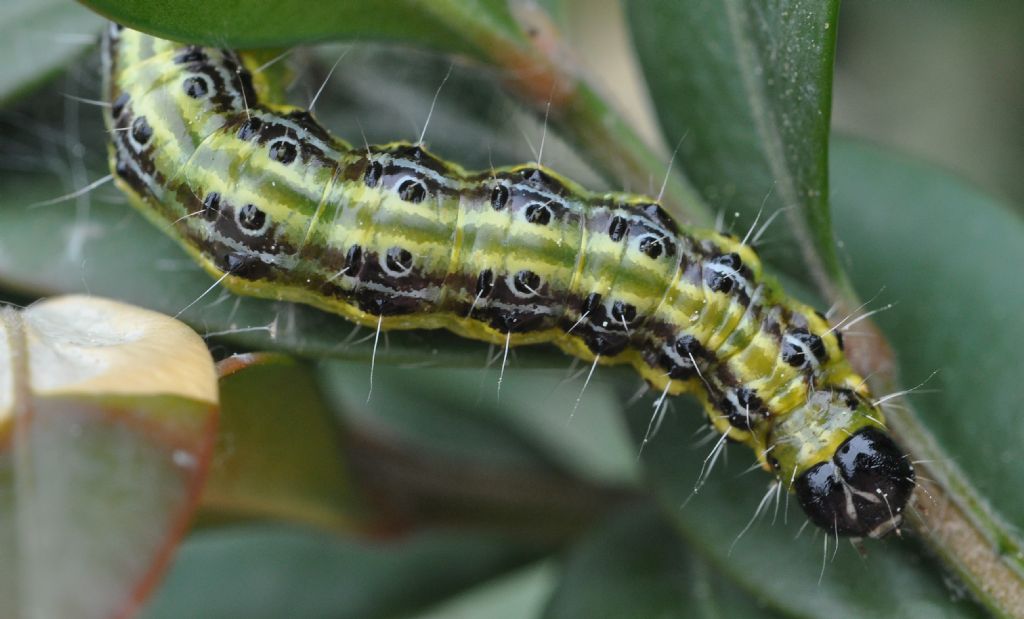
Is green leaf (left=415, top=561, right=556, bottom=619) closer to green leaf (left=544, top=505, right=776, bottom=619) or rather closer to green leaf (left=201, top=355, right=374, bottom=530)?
green leaf (left=544, top=505, right=776, bottom=619)

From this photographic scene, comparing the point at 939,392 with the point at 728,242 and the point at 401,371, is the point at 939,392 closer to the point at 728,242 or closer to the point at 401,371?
the point at 728,242

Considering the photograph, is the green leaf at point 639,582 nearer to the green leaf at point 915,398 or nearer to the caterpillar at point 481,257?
the green leaf at point 915,398

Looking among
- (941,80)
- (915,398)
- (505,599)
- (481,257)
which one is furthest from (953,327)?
(941,80)

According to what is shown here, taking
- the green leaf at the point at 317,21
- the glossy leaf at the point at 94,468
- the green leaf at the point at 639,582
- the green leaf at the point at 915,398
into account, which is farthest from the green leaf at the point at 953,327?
the glossy leaf at the point at 94,468

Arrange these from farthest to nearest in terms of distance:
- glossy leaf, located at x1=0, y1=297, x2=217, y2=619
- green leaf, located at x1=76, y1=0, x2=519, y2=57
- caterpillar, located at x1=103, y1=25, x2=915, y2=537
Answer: caterpillar, located at x1=103, y1=25, x2=915, y2=537 < green leaf, located at x1=76, y1=0, x2=519, y2=57 < glossy leaf, located at x1=0, y1=297, x2=217, y2=619

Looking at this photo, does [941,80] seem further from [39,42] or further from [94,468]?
[94,468]

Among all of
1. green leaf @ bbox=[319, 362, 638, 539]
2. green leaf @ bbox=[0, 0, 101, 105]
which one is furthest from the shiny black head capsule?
green leaf @ bbox=[0, 0, 101, 105]
